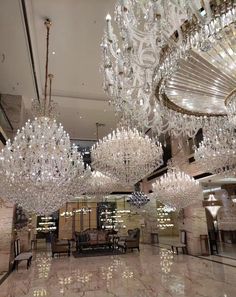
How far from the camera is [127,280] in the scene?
6344mm

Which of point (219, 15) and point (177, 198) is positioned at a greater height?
point (219, 15)

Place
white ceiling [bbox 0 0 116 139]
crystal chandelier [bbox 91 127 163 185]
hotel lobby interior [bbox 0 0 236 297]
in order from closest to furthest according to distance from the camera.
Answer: hotel lobby interior [bbox 0 0 236 297]
white ceiling [bbox 0 0 116 139]
crystal chandelier [bbox 91 127 163 185]

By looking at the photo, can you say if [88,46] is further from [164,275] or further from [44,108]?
[164,275]

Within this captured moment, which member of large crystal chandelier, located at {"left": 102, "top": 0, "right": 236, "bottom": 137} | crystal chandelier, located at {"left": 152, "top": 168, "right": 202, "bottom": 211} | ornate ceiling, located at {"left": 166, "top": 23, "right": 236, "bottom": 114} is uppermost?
large crystal chandelier, located at {"left": 102, "top": 0, "right": 236, "bottom": 137}

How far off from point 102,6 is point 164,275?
6.50m

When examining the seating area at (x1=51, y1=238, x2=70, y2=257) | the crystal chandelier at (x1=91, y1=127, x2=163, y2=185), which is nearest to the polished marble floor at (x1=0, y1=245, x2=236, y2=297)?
the seating area at (x1=51, y1=238, x2=70, y2=257)

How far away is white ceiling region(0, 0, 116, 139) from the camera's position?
15.9 ft

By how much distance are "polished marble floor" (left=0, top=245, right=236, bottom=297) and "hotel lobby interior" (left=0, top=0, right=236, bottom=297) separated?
32 millimetres

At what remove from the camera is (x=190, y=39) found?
5.64 ft

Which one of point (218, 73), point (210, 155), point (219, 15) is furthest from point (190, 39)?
point (210, 155)

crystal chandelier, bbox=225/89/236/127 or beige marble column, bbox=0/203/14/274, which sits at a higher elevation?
crystal chandelier, bbox=225/89/236/127

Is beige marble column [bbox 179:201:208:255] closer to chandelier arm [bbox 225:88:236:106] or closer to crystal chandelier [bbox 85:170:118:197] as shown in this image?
crystal chandelier [bbox 85:170:118:197]

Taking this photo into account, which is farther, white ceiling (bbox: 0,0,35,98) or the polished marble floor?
the polished marble floor

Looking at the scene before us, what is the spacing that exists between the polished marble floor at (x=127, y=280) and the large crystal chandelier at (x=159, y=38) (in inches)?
Answer: 167
